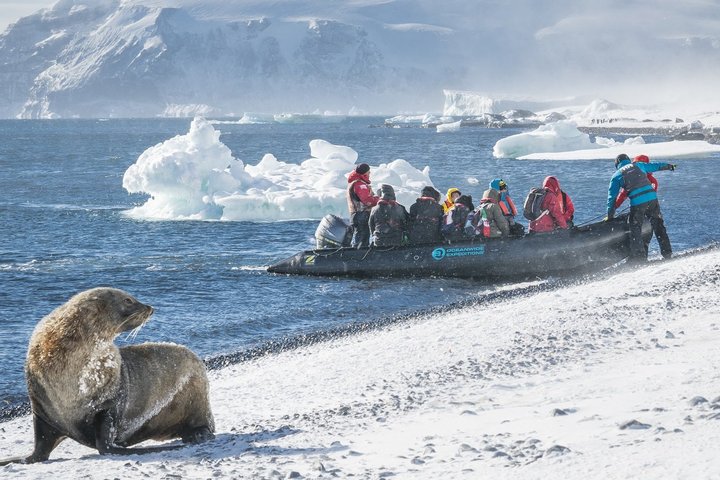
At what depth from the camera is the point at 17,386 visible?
10.6 meters

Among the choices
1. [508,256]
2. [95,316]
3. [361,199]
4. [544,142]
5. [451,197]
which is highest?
[544,142]

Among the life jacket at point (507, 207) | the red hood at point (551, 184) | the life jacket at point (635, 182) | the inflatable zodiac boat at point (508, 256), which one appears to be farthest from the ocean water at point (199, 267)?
the life jacket at point (635, 182)

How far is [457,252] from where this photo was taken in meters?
16.1

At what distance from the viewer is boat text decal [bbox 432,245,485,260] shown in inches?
631

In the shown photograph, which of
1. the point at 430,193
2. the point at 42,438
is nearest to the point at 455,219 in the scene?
the point at 430,193

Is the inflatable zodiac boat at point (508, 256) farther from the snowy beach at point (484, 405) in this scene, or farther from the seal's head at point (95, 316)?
the seal's head at point (95, 316)

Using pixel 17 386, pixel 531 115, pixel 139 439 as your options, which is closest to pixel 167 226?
pixel 17 386

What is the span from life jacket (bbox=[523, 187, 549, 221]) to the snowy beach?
523 centimetres

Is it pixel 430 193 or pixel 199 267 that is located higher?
pixel 430 193

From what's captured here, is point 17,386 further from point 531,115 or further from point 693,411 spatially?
point 531,115

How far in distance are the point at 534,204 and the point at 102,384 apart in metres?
10.9

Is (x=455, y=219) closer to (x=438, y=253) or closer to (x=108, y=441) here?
(x=438, y=253)

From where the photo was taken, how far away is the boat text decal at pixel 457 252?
16016 millimetres

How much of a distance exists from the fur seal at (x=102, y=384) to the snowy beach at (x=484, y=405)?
20 centimetres
